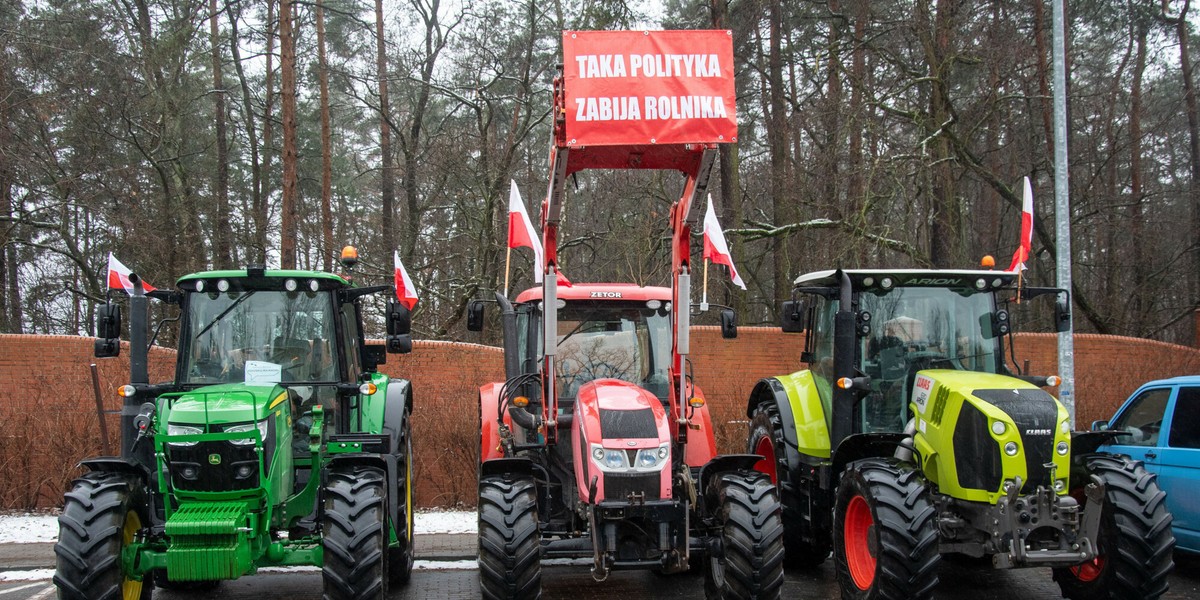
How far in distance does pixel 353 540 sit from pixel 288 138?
10.8m

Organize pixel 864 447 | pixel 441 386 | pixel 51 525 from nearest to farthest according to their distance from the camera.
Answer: pixel 864 447 < pixel 51 525 < pixel 441 386

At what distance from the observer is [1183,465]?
7.38 metres

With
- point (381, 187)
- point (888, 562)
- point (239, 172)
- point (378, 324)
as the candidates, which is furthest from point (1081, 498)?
point (239, 172)

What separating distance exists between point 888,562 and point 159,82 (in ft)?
64.2

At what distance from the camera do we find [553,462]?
684 centimetres

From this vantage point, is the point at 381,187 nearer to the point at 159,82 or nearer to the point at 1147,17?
the point at 159,82

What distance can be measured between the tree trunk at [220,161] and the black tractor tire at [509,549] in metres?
16.2

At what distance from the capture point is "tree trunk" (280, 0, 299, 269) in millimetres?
14805

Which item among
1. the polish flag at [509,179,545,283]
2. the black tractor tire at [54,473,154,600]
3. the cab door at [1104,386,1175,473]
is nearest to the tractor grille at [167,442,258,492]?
the black tractor tire at [54,473,154,600]

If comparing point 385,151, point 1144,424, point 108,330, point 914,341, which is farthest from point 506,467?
point 385,151

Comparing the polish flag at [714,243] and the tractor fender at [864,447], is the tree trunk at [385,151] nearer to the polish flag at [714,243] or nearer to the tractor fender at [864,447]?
the polish flag at [714,243]

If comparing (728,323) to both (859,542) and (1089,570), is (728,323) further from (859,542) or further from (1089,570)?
(1089,570)

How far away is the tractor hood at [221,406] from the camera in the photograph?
5637 millimetres

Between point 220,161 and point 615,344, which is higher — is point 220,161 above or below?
above
